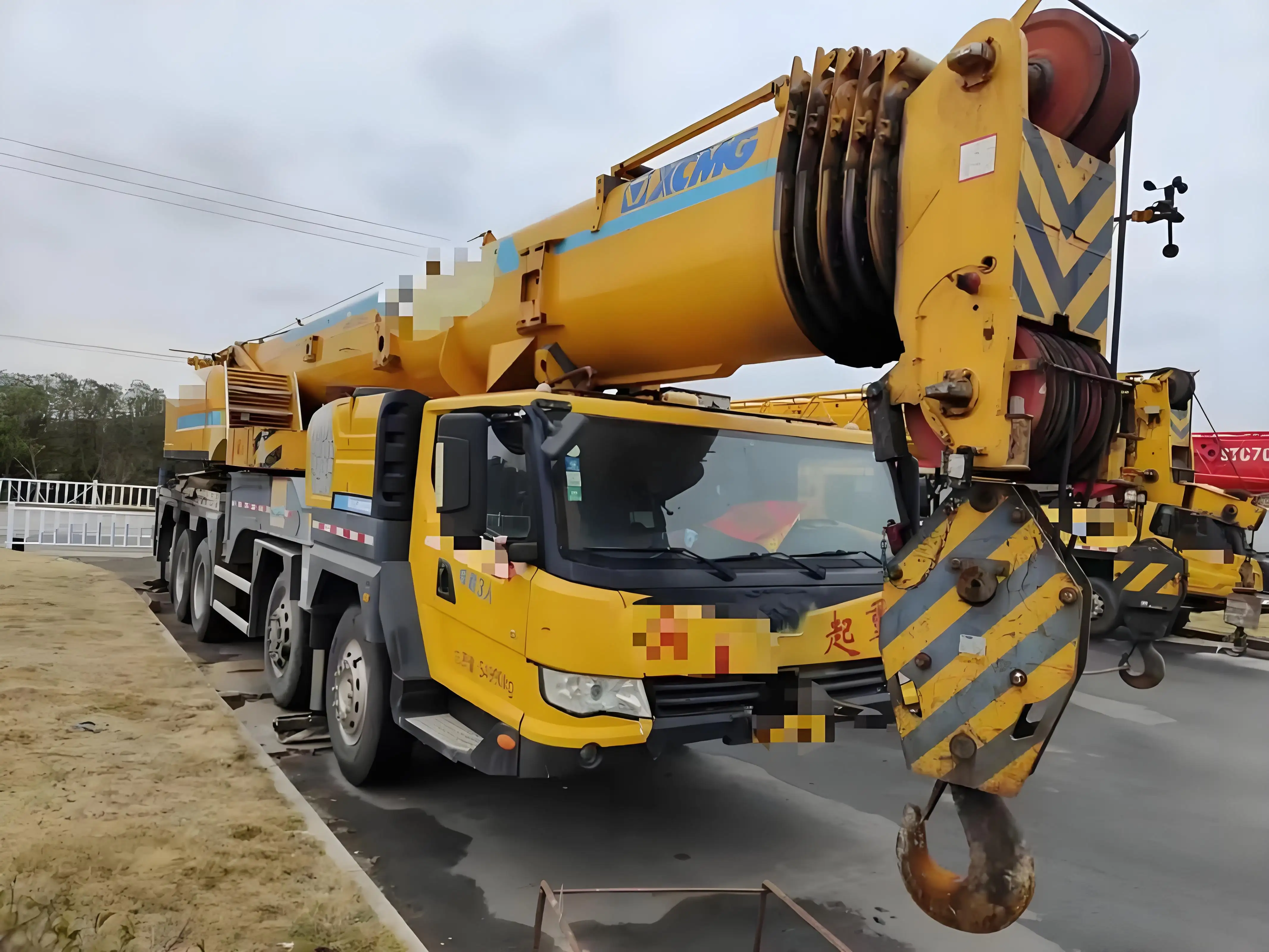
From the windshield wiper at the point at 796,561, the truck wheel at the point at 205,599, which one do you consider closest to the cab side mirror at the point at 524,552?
the windshield wiper at the point at 796,561

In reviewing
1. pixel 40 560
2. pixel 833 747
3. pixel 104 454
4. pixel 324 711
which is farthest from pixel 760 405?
pixel 104 454

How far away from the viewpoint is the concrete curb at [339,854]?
302 cm

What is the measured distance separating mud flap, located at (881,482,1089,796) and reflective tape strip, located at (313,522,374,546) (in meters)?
3.02

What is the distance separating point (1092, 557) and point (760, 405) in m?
4.61

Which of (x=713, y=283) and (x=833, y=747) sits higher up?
(x=713, y=283)

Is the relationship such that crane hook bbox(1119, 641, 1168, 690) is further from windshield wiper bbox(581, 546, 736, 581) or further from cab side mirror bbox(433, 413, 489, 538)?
cab side mirror bbox(433, 413, 489, 538)

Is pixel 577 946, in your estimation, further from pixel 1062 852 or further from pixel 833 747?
pixel 833 747

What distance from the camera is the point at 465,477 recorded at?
12.0 feet

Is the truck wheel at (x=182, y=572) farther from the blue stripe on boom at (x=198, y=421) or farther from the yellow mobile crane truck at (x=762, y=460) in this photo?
the yellow mobile crane truck at (x=762, y=460)

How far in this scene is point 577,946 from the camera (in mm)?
2674

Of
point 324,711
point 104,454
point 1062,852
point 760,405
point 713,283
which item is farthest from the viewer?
point 104,454

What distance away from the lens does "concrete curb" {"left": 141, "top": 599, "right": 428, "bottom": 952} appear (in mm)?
3023

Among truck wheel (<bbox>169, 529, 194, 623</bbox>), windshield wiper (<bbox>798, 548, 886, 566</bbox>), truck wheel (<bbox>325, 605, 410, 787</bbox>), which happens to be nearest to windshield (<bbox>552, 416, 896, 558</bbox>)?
windshield wiper (<bbox>798, 548, 886, 566</bbox>)

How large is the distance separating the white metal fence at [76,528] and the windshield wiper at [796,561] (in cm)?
1589
